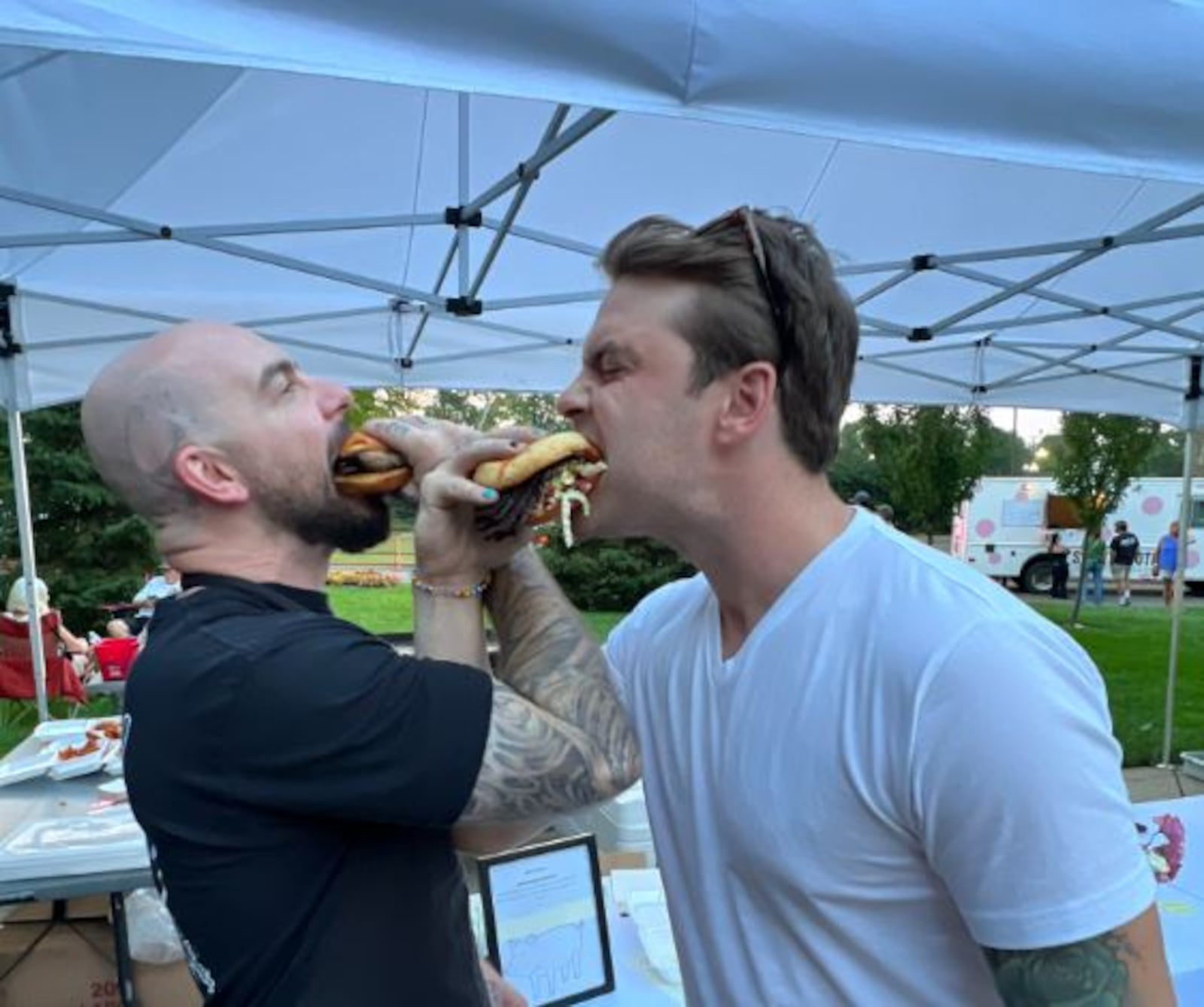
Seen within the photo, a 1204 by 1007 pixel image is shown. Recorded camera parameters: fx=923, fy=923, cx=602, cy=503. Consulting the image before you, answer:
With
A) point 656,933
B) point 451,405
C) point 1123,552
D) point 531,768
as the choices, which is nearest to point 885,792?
point 531,768

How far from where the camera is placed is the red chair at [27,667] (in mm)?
8750

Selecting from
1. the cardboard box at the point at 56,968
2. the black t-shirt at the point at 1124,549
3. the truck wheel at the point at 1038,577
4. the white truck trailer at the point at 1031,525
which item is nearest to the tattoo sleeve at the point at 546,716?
the cardboard box at the point at 56,968

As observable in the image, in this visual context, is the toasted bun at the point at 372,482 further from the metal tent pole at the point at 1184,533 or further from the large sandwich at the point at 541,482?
the metal tent pole at the point at 1184,533

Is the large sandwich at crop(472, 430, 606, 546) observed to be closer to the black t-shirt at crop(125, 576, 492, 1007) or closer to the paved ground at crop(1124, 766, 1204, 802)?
the black t-shirt at crop(125, 576, 492, 1007)

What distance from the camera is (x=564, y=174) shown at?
480 cm

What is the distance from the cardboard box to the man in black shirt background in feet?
67.1

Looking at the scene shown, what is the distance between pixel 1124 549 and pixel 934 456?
5484 millimetres

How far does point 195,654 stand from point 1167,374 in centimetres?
753

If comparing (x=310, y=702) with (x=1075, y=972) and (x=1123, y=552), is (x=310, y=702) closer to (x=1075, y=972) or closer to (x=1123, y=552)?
(x=1075, y=972)

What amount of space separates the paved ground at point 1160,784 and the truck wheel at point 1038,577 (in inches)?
625

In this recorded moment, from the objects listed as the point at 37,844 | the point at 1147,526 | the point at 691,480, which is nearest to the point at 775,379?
the point at 691,480

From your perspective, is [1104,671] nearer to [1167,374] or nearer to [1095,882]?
[1167,374]

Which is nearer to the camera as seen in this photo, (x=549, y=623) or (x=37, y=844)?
(x=549, y=623)

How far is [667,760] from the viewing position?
149cm
